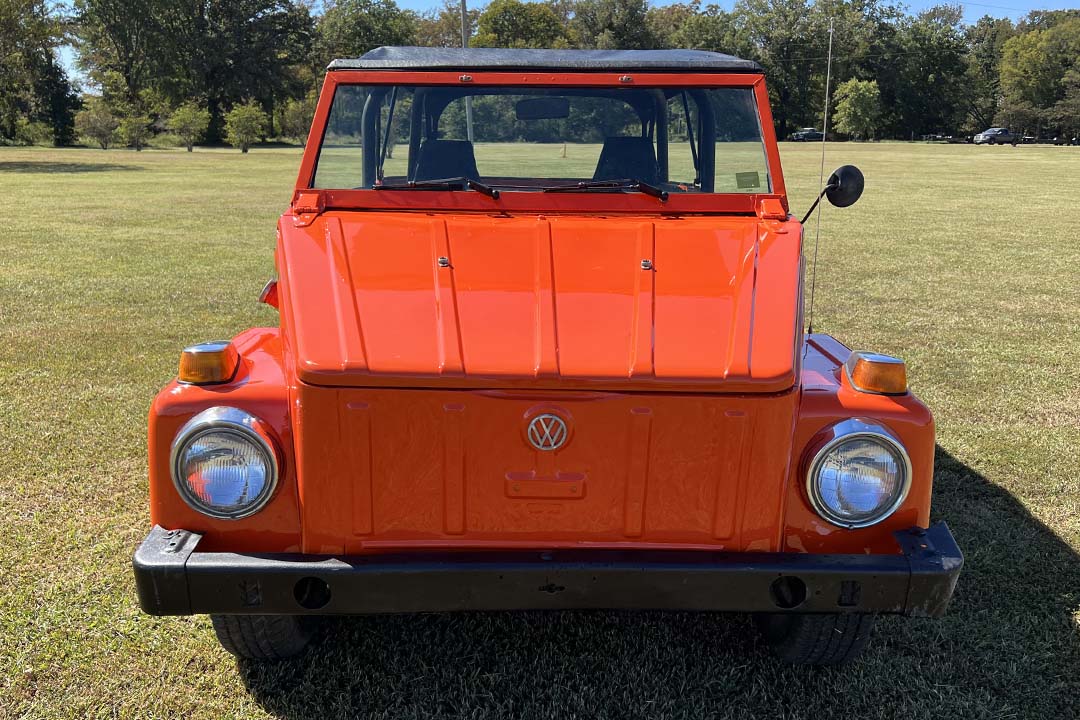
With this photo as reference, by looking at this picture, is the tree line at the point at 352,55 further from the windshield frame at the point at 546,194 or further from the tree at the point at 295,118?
the windshield frame at the point at 546,194

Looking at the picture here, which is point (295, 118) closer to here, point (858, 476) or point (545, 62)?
point (545, 62)

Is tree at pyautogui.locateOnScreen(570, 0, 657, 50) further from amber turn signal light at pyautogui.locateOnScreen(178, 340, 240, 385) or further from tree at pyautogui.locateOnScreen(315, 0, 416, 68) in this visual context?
amber turn signal light at pyautogui.locateOnScreen(178, 340, 240, 385)

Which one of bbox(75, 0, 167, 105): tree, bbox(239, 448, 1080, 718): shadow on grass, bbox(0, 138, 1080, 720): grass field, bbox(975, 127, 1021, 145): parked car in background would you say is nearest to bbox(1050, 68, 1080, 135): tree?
bbox(975, 127, 1021, 145): parked car in background

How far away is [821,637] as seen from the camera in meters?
2.88

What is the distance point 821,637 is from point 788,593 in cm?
55

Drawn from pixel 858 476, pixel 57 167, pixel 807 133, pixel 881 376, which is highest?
pixel 807 133

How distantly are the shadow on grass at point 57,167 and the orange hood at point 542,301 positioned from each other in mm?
29737

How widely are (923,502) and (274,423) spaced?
1.93 meters

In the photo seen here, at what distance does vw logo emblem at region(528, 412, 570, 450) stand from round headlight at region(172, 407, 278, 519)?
747 mm

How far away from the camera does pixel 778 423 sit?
2383 mm

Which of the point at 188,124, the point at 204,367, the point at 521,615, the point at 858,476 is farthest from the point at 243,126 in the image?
the point at 858,476

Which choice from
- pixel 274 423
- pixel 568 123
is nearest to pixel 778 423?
pixel 274 423

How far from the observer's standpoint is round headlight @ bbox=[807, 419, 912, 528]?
2.44m

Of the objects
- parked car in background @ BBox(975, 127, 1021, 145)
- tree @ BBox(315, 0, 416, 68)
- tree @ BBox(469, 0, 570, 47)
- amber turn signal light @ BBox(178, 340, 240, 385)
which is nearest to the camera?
amber turn signal light @ BBox(178, 340, 240, 385)
